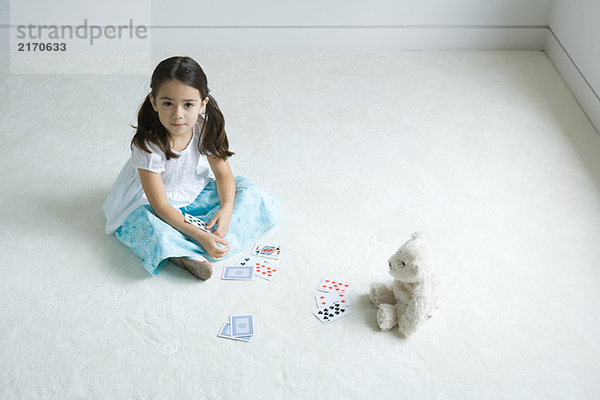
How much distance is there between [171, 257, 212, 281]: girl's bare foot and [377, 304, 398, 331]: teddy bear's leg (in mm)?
572

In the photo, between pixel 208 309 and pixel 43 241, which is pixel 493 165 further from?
pixel 43 241

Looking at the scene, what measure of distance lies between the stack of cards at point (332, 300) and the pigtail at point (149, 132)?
2.26 ft

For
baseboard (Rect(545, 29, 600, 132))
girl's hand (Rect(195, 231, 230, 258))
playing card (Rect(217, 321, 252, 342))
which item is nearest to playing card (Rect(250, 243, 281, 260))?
girl's hand (Rect(195, 231, 230, 258))

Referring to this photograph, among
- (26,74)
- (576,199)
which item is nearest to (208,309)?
(576,199)

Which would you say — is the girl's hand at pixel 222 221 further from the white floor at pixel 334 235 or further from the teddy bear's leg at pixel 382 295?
the teddy bear's leg at pixel 382 295

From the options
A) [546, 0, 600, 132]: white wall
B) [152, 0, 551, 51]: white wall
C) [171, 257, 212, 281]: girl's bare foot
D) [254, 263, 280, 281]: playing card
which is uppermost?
[152, 0, 551, 51]: white wall

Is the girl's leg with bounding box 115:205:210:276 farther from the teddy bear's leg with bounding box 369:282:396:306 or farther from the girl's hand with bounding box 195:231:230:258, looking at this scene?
the teddy bear's leg with bounding box 369:282:396:306

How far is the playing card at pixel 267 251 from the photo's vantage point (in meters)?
2.35

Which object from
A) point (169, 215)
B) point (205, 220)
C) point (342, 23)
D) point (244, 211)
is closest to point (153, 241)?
point (169, 215)

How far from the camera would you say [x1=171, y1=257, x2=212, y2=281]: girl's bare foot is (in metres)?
2.21

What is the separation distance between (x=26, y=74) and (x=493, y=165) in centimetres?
237

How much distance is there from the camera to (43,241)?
2426mm

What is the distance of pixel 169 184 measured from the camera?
2.40m

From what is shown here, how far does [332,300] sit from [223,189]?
1.91 feet
